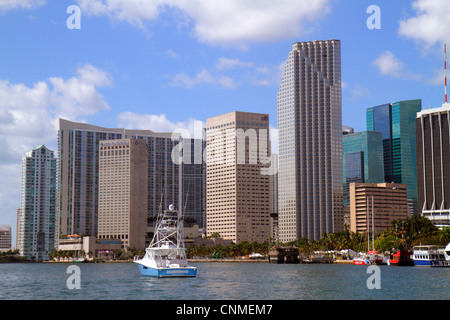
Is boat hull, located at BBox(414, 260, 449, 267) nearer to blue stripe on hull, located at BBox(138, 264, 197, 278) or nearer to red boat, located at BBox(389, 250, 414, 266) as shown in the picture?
red boat, located at BBox(389, 250, 414, 266)

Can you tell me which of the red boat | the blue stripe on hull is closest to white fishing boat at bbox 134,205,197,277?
the blue stripe on hull

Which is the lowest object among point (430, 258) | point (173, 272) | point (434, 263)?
point (434, 263)

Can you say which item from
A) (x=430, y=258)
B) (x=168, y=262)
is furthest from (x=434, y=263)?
(x=168, y=262)

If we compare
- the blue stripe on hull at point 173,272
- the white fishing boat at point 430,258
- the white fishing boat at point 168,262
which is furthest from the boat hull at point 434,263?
the blue stripe on hull at point 173,272

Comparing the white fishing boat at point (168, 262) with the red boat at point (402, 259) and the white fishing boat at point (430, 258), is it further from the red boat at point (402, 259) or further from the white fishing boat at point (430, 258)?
the red boat at point (402, 259)

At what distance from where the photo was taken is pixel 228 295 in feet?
263

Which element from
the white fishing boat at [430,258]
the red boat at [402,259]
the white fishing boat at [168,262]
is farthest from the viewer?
the red boat at [402,259]

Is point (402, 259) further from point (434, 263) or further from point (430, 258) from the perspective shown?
point (434, 263)

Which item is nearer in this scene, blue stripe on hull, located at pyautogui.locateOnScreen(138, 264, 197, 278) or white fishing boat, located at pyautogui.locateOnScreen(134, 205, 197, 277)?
blue stripe on hull, located at pyautogui.locateOnScreen(138, 264, 197, 278)
